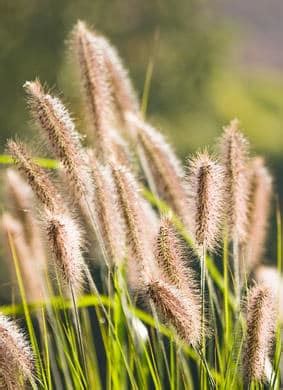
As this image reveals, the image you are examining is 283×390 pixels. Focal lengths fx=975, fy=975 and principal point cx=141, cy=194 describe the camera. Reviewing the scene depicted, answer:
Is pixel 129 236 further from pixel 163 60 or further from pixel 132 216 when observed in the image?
pixel 163 60

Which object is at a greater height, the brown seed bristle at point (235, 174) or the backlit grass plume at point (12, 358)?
the brown seed bristle at point (235, 174)

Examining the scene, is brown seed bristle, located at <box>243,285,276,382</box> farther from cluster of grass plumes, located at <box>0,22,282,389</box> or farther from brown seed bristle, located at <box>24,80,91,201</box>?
brown seed bristle, located at <box>24,80,91,201</box>

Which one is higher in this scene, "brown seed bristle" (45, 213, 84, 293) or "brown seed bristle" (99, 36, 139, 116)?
"brown seed bristle" (99, 36, 139, 116)

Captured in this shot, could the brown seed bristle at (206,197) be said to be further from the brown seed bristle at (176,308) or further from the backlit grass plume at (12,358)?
the backlit grass plume at (12,358)

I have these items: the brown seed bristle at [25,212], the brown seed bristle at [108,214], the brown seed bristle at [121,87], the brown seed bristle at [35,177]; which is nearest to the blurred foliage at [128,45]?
the brown seed bristle at [121,87]

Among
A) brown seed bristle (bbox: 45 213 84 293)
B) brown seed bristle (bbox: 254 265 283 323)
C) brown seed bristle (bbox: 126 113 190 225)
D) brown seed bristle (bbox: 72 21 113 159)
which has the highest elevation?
brown seed bristle (bbox: 72 21 113 159)

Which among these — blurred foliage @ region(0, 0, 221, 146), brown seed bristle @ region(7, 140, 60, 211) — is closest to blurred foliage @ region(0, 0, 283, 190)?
blurred foliage @ region(0, 0, 221, 146)

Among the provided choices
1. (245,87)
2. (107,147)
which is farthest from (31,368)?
(245,87)

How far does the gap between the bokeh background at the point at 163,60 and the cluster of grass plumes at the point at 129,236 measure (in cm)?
580

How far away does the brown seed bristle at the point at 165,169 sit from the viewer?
1997 mm

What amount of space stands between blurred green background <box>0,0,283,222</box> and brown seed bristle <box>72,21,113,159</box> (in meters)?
5.30

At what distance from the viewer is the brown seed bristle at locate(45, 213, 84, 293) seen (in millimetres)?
1525

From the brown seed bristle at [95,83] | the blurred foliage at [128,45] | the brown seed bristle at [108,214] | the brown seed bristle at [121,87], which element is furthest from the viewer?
the blurred foliage at [128,45]

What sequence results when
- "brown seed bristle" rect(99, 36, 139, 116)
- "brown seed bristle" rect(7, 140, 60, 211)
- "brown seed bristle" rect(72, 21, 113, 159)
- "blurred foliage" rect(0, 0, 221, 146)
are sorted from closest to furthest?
"brown seed bristle" rect(7, 140, 60, 211)
"brown seed bristle" rect(72, 21, 113, 159)
"brown seed bristle" rect(99, 36, 139, 116)
"blurred foliage" rect(0, 0, 221, 146)
